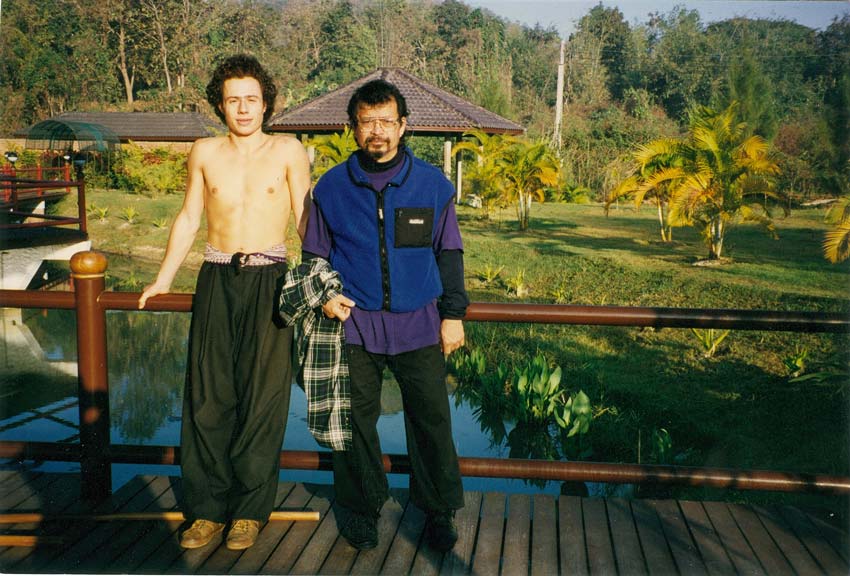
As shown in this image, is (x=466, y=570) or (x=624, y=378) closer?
(x=466, y=570)

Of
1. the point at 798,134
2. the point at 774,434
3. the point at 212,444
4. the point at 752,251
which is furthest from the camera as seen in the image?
the point at 798,134

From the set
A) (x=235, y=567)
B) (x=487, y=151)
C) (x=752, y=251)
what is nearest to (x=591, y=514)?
(x=235, y=567)

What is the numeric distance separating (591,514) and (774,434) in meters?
3.63

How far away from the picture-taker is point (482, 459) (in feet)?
8.17

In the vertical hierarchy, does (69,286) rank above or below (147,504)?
below

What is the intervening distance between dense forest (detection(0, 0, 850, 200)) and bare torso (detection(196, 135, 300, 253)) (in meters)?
18.5

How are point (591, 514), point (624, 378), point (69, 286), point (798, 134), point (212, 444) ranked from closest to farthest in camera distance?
point (212, 444) < point (591, 514) < point (624, 378) < point (69, 286) < point (798, 134)

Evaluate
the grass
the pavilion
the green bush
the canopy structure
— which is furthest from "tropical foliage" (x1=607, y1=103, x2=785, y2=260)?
the canopy structure

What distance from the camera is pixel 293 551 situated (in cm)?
231

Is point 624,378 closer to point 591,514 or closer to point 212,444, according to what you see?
point 591,514

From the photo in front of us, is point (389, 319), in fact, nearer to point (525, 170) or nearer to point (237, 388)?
point (237, 388)

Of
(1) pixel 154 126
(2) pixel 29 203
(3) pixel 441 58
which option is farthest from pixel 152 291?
(3) pixel 441 58

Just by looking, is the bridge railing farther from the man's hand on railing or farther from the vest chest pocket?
the vest chest pocket

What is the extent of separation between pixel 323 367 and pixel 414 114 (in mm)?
15206
